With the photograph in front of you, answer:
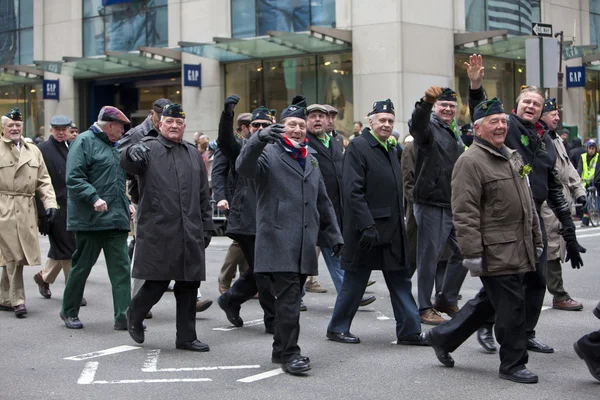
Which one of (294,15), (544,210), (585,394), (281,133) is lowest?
(585,394)

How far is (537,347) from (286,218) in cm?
227

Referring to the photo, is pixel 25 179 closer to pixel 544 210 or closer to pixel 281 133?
pixel 281 133

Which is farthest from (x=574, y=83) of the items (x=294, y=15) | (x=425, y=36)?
(x=294, y=15)

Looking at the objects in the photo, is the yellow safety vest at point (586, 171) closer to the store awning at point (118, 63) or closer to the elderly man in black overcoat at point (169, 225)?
the store awning at point (118, 63)

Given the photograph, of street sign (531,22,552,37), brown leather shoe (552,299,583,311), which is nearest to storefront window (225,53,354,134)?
street sign (531,22,552,37)

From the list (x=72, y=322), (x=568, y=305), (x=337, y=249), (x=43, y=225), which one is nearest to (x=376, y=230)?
(x=337, y=249)

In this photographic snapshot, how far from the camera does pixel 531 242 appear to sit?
664 centimetres

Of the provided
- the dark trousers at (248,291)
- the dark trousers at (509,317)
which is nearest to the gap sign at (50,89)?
the dark trousers at (248,291)

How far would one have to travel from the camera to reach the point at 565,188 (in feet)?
32.1

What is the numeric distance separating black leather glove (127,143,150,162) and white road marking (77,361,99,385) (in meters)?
1.63

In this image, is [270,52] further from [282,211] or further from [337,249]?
[282,211]

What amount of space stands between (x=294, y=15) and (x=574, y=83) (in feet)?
29.0

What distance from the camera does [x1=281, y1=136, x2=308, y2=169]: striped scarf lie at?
7289 millimetres

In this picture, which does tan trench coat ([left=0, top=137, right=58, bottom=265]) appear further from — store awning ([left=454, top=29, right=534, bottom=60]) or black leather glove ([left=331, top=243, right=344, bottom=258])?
store awning ([left=454, top=29, right=534, bottom=60])
